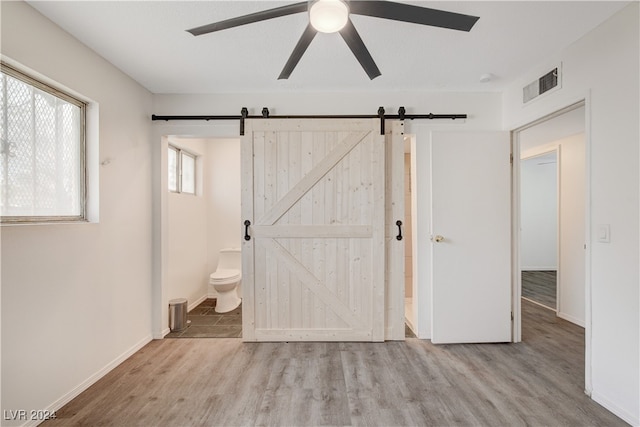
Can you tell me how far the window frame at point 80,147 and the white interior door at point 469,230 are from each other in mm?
2840

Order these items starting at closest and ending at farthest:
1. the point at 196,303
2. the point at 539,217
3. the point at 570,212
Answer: the point at 570,212 < the point at 196,303 < the point at 539,217

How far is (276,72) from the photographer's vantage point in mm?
2412

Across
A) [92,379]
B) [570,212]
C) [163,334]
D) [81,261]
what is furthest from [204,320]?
[570,212]

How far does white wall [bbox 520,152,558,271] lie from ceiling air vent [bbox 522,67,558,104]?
4.44m

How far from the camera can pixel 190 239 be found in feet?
12.1

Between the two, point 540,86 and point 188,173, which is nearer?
point 540,86

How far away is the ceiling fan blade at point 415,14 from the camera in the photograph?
1222mm

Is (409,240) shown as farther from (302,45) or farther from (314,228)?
(302,45)

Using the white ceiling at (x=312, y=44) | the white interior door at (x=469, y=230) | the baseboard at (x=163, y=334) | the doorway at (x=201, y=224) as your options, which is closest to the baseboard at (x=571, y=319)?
the white interior door at (x=469, y=230)

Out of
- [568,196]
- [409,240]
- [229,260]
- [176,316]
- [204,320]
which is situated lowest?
[204,320]

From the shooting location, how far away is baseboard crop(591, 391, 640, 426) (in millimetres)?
1613

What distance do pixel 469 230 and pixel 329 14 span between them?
2195 millimetres

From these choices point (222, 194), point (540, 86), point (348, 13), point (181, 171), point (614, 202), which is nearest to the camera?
point (348, 13)

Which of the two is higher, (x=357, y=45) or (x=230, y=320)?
(x=357, y=45)
